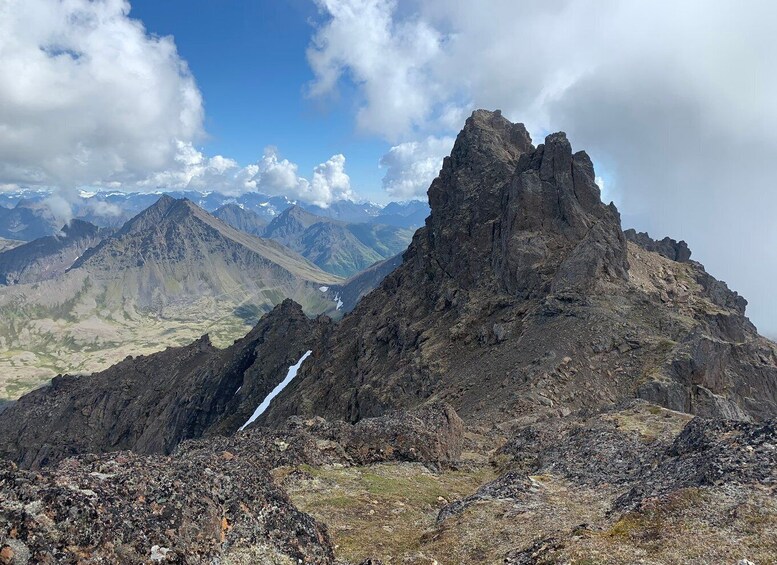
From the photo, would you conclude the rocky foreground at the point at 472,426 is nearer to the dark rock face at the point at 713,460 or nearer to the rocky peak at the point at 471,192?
the dark rock face at the point at 713,460

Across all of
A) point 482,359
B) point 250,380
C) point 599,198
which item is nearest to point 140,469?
point 482,359

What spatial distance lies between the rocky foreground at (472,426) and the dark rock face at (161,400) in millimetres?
783

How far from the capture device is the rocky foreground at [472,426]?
49.3 ft

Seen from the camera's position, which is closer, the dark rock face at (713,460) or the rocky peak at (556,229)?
the dark rock face at (713,460)

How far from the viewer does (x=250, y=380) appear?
12662 cm

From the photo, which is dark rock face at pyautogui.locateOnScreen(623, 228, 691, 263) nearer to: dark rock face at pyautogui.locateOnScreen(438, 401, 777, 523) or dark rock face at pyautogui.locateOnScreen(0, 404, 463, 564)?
dark rock face at pyautogui.locateOnScreen(438, 401, 777, 523)

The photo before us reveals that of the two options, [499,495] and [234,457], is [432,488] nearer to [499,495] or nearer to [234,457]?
[499,495]

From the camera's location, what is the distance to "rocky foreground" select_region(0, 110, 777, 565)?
1504 cm

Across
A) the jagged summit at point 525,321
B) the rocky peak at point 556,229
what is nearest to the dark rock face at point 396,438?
the jagged summit at point 525,321

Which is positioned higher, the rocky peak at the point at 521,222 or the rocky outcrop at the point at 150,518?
the rocky peak at the point at 521,222

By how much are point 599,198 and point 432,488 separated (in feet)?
213

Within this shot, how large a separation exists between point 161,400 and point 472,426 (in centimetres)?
11170

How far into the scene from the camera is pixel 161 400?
435ft

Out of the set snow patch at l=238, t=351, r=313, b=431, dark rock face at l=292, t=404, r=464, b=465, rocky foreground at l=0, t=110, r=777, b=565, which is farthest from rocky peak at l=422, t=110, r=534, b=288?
dark rock face at l=292, t=404, r=464, b=465
